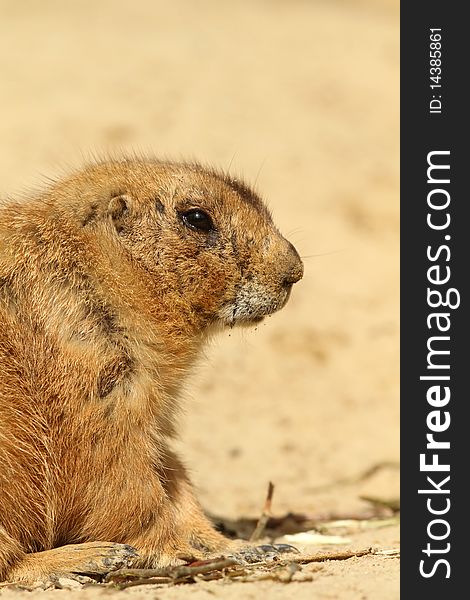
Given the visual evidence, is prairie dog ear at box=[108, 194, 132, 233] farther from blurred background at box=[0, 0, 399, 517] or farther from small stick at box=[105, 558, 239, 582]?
small stick at box=[105, 558, 239, 582]

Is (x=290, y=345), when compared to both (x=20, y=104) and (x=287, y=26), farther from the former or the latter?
(x=287, y=26)

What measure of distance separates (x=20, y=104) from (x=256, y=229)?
8453 mm

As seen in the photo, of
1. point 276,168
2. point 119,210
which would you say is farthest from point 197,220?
point 276,168

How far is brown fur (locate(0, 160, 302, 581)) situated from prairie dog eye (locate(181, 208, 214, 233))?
27 millimetres

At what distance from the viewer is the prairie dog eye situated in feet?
18.1

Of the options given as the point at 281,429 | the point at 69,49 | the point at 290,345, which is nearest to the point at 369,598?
the point at 281,429

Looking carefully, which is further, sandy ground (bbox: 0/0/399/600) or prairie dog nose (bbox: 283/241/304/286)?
sandy ground (bbox: 0/0/399/600)

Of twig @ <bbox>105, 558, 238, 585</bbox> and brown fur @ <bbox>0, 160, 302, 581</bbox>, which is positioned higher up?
brown fur @ <bbox>0, 160, 302, 581</bbox>

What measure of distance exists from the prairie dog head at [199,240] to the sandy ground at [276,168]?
1.84 ft

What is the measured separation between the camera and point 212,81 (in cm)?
1420

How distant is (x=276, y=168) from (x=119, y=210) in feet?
24.1

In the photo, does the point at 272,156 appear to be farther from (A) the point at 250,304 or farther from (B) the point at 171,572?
(B) the point at 171,572

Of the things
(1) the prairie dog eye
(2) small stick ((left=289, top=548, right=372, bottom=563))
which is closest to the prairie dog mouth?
(1) the prairie dog eye

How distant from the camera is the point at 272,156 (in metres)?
12.8
